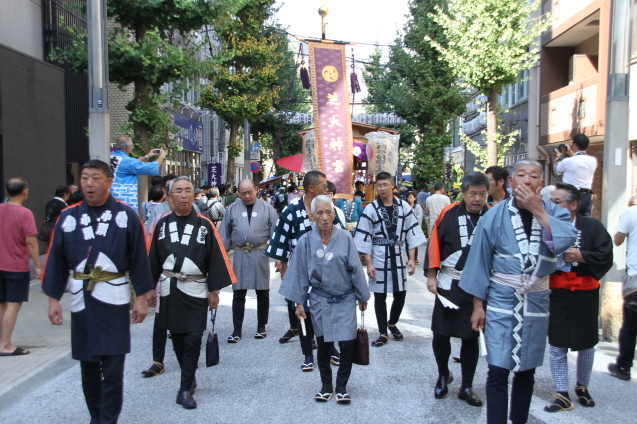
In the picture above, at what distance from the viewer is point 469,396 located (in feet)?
16.3

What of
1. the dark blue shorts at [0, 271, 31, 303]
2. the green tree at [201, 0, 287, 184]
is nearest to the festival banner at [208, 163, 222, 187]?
the green tree at [201, 0, 287, 184]

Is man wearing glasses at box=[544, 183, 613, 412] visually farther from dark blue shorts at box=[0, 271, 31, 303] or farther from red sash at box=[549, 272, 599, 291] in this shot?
dark blue shorts at box=[0, 271, 31, 303]

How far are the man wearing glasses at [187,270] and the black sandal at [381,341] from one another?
2.39 metres

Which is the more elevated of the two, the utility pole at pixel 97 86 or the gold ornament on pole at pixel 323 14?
the gold ornament on pole at pixel 323 14

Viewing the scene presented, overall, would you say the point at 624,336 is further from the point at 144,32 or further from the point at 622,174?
the point at 144,32

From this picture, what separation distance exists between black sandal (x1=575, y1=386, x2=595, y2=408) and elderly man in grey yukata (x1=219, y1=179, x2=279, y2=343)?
365cm

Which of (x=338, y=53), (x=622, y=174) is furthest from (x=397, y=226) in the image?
(x=338, y=53)

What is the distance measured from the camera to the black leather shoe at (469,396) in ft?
16.1

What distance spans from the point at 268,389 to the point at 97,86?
5.37 m

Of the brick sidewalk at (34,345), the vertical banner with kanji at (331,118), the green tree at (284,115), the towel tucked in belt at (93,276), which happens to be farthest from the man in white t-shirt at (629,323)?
the green tree at (284,115)

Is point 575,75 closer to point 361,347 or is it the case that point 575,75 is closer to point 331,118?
point 331,118

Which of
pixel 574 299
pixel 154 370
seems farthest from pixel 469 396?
pixel 154 370

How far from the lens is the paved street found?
4676 millimetres

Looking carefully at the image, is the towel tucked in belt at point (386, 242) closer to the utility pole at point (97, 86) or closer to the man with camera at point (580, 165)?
the man with camera at point (580, 165)
